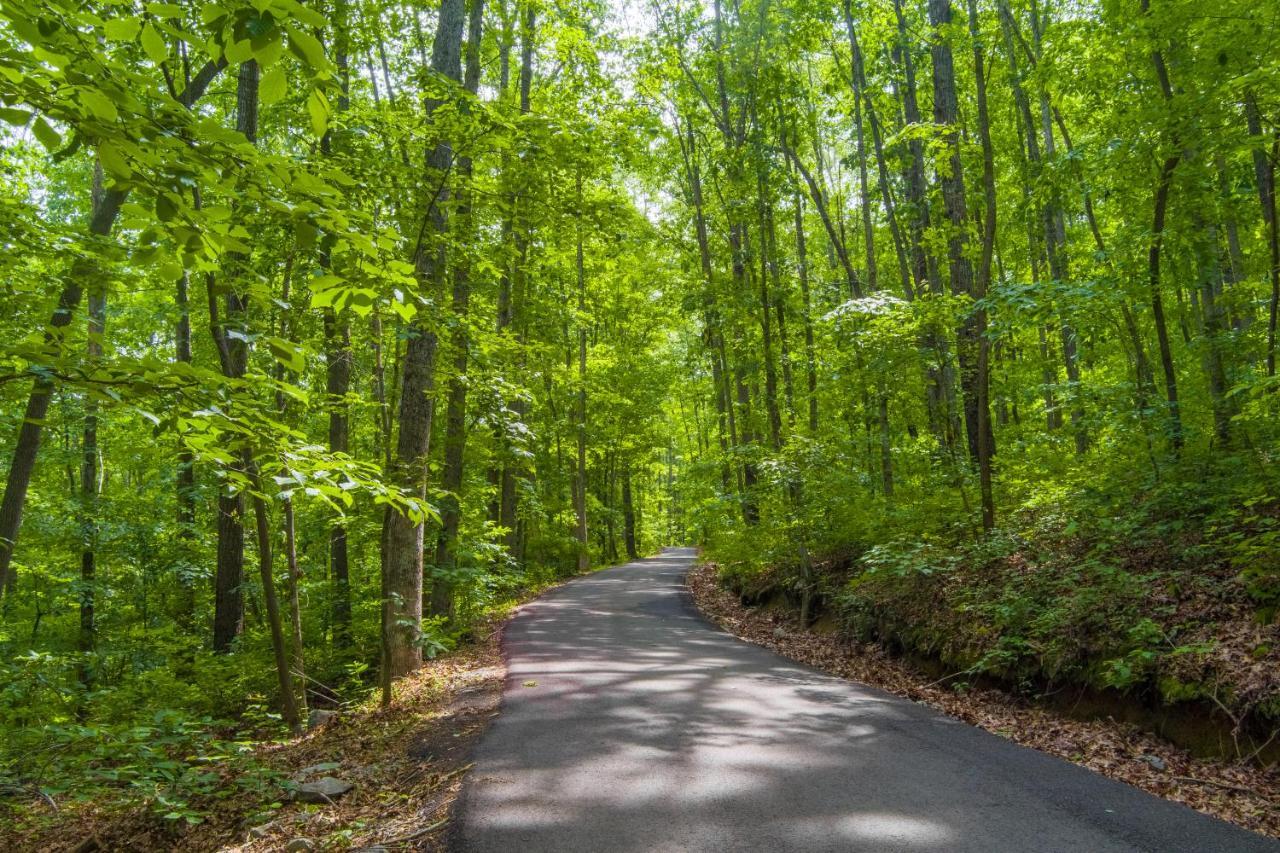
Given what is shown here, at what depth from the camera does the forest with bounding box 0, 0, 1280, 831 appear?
10.1 ft

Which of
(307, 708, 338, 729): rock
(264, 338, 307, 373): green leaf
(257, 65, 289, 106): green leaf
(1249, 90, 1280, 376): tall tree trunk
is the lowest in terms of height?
(307, 708, 338, 729): rock

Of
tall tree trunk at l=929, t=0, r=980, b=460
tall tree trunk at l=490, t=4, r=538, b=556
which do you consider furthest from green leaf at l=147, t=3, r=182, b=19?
tall tree trunk at l=929, t=0, r=980, b=460

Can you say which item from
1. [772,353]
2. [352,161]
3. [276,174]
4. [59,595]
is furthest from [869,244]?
[59,595]

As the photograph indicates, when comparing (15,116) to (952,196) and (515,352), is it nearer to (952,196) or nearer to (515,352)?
(515,352)

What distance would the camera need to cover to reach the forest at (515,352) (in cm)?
308

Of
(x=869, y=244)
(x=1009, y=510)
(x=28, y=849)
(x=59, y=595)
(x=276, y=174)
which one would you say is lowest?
(x=28, y=849)

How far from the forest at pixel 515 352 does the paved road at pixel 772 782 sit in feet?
4.71

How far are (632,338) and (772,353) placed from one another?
47.8ft

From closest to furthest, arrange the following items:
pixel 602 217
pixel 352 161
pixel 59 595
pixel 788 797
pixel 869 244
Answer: pixel 788 797, pixel 352 161, pixel 602 217, pixel 59 595, pixel 869 244

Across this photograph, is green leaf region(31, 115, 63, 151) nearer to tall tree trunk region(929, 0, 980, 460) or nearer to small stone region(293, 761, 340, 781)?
small stone region(293, 761, 340, 781)

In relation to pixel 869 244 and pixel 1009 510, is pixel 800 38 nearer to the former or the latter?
pixel 869 244

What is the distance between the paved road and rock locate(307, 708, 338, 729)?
207 centimetres

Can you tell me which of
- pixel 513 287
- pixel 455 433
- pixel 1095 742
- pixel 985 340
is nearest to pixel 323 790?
pixel 1095 742

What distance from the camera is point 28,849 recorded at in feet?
15.5
